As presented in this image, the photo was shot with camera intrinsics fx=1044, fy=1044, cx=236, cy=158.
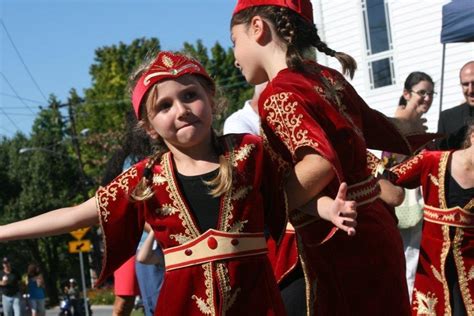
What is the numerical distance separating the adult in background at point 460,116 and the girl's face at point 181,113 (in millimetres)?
3600

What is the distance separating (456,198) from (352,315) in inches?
105

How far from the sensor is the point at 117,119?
201 feet

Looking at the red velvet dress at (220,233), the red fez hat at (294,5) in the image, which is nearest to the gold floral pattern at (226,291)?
the red velvet dress at (220,233)

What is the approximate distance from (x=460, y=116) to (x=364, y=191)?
14.1 feet

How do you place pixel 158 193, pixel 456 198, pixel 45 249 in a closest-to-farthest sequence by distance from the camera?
pixel 158 193 < pixel 456 198 < pixel 45 249

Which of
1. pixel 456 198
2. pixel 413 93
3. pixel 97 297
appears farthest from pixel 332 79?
pixel 97 297

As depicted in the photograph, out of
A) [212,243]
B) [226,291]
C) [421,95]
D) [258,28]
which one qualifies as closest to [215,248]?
[212,243]

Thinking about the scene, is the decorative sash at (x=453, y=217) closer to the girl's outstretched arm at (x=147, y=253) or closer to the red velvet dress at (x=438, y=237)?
the red velvet dress at (x=438, y=237)

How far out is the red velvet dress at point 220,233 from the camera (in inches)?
142

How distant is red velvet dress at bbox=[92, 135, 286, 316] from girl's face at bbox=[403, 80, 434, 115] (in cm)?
355

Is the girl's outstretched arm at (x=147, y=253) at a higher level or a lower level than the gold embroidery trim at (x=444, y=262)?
higher

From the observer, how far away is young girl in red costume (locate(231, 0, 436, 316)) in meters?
3.68

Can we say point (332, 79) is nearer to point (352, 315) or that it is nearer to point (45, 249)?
point (352, 315)

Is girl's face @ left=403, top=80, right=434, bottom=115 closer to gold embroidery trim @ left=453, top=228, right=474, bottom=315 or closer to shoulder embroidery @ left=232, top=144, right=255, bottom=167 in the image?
gold embroidery trim @ left=453, top=228, right=474, bottom=315
